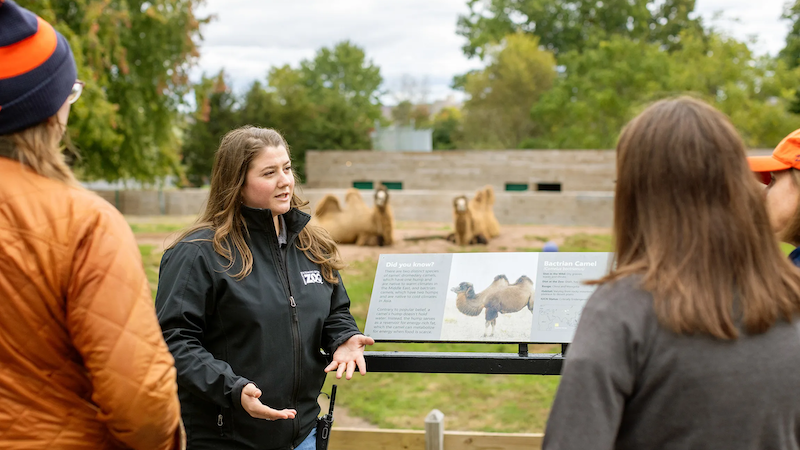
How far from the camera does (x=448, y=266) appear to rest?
3457mm

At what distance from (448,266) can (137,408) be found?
2.10 meters

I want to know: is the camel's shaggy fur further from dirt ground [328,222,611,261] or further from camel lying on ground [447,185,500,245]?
dirt ground [328,222,611,261]

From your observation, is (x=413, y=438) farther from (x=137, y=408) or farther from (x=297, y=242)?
(x=137, y=408)

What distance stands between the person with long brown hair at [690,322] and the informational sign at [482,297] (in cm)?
163

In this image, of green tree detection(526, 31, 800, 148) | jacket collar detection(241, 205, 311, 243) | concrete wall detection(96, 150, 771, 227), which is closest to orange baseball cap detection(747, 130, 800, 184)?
jacket collar detection(241, 205, 311, 243)

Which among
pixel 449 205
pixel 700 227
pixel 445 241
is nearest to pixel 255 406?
pixel 700 227

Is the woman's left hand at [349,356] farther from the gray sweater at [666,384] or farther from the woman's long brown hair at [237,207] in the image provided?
the gray sweater at [666,384]

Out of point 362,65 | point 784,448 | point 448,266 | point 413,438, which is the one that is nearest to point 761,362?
point 784,448

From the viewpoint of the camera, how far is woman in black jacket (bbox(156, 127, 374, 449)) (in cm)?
242

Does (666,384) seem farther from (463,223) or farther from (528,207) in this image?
(528,207)

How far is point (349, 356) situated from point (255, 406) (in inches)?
21.6

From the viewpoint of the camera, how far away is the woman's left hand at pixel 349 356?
275 cm

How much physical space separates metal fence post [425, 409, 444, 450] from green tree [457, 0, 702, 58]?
5368 centimetres

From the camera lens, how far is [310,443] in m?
2.73
